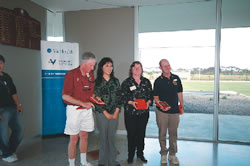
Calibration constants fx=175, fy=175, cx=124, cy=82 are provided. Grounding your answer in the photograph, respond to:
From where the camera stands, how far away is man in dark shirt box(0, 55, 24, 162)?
2703 mm

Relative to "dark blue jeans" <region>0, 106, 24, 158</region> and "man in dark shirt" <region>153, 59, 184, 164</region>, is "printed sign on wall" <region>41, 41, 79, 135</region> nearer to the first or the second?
"dark blue jeans" <region>0, 106, 24, 158</region>

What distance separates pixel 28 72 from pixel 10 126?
129cm

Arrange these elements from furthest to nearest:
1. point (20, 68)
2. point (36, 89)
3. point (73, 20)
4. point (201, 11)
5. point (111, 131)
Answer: point (73, 20), point (36, 89), point (201, 11), point (20, 68), point (111, 131)

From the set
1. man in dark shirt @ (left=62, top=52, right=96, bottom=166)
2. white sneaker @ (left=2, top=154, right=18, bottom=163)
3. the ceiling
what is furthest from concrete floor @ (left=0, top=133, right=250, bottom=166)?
the ceiling

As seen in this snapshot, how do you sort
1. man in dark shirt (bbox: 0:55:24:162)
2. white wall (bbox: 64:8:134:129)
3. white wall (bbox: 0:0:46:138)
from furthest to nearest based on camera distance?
white wall (bbox: 64:8:134:129) → white wall (bbox: 0:0:46:138) → man in dark shirt (bbox: 0:55:24:162)

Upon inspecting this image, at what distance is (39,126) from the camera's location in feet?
13.4

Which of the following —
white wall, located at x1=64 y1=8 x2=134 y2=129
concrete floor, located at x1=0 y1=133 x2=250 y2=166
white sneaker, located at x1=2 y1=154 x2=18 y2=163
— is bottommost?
concrete floor, located at x1=0 y1=133 x2=250 y2=166

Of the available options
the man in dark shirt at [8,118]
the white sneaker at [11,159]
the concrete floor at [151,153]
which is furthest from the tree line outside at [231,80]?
the white sneaker at [11,159]

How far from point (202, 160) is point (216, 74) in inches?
71.0

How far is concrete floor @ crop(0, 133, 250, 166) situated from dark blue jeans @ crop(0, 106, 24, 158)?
217 mm

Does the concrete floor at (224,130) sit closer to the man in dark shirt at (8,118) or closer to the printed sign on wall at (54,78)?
the printed sign on wall at (54,78)

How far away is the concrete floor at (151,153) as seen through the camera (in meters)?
2.73

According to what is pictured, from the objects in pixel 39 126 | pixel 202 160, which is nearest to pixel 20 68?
pixel 39 126

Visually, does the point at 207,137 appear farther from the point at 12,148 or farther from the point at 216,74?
the point at 12,148
